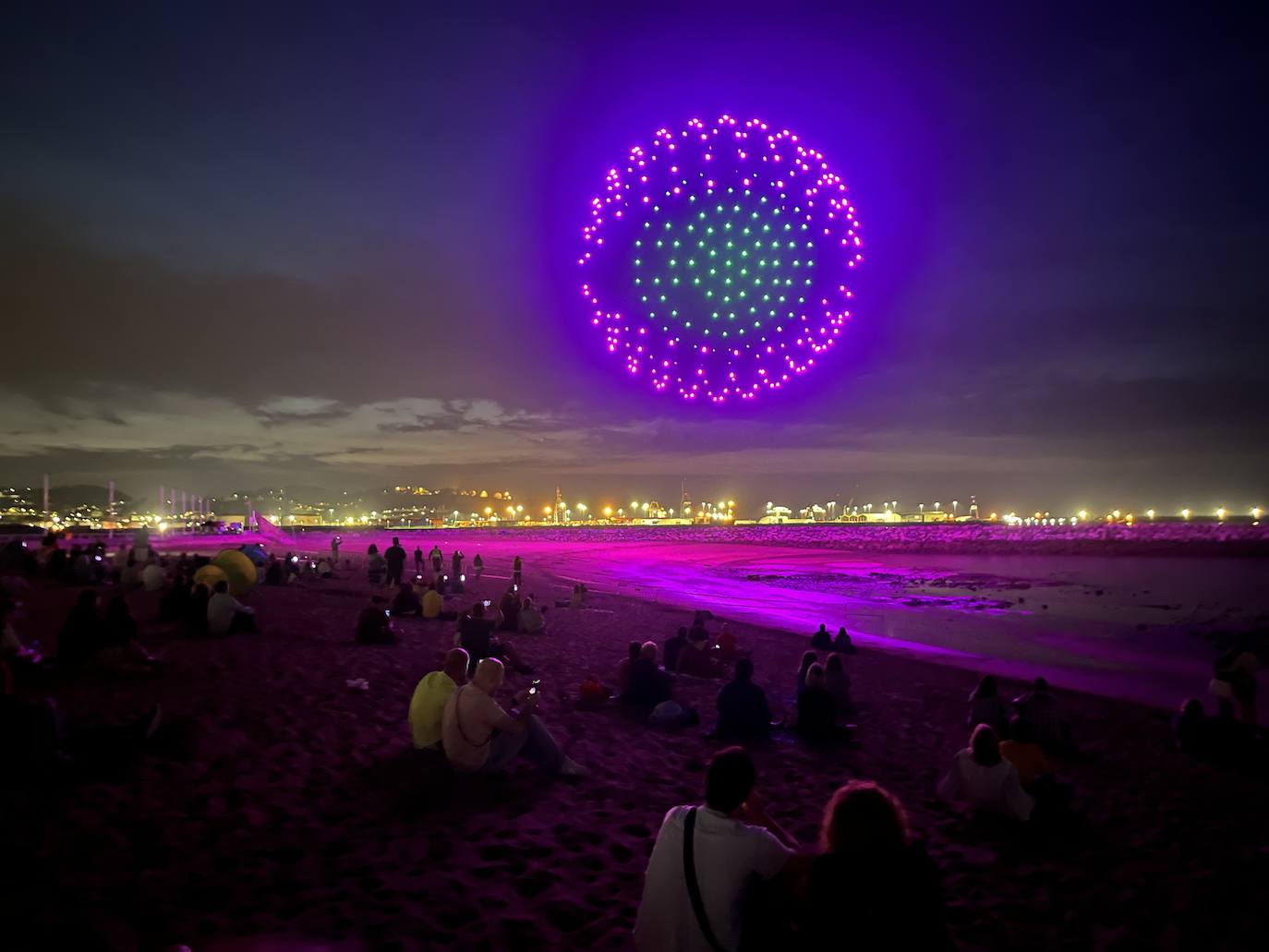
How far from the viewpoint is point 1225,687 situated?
952 cm

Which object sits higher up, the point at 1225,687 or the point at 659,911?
the point at 659,911

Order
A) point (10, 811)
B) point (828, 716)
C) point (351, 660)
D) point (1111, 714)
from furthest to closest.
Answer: point (351, 660) < point (1111, 714) < point (828, 716) < point (10, 811)

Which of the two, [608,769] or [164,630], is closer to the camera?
[608,769]

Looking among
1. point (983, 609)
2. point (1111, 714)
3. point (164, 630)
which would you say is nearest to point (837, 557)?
point (983, 609)

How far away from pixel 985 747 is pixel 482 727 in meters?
4.60

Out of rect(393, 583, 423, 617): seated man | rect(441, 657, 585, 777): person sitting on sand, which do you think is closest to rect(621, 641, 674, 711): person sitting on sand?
rect(441, 657, 585, 777): person sitting on sand

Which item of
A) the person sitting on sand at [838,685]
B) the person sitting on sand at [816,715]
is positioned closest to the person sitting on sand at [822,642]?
the person sitting on sand at [838,685]

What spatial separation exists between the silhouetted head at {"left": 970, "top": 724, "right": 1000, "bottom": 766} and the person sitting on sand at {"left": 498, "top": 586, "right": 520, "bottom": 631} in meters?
11.3

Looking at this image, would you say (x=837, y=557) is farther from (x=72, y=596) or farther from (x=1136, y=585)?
(x=72, y=596)

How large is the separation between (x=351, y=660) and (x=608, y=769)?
20.4 ft

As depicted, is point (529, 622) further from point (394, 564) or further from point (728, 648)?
point (394, 564)

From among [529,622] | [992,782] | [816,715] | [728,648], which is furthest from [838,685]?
[529,622]

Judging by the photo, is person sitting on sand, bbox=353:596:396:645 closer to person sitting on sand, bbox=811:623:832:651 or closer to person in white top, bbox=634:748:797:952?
person sitting on sand, bbox=811:623:832:651

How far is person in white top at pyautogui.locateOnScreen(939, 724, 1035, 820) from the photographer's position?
6036 mm
